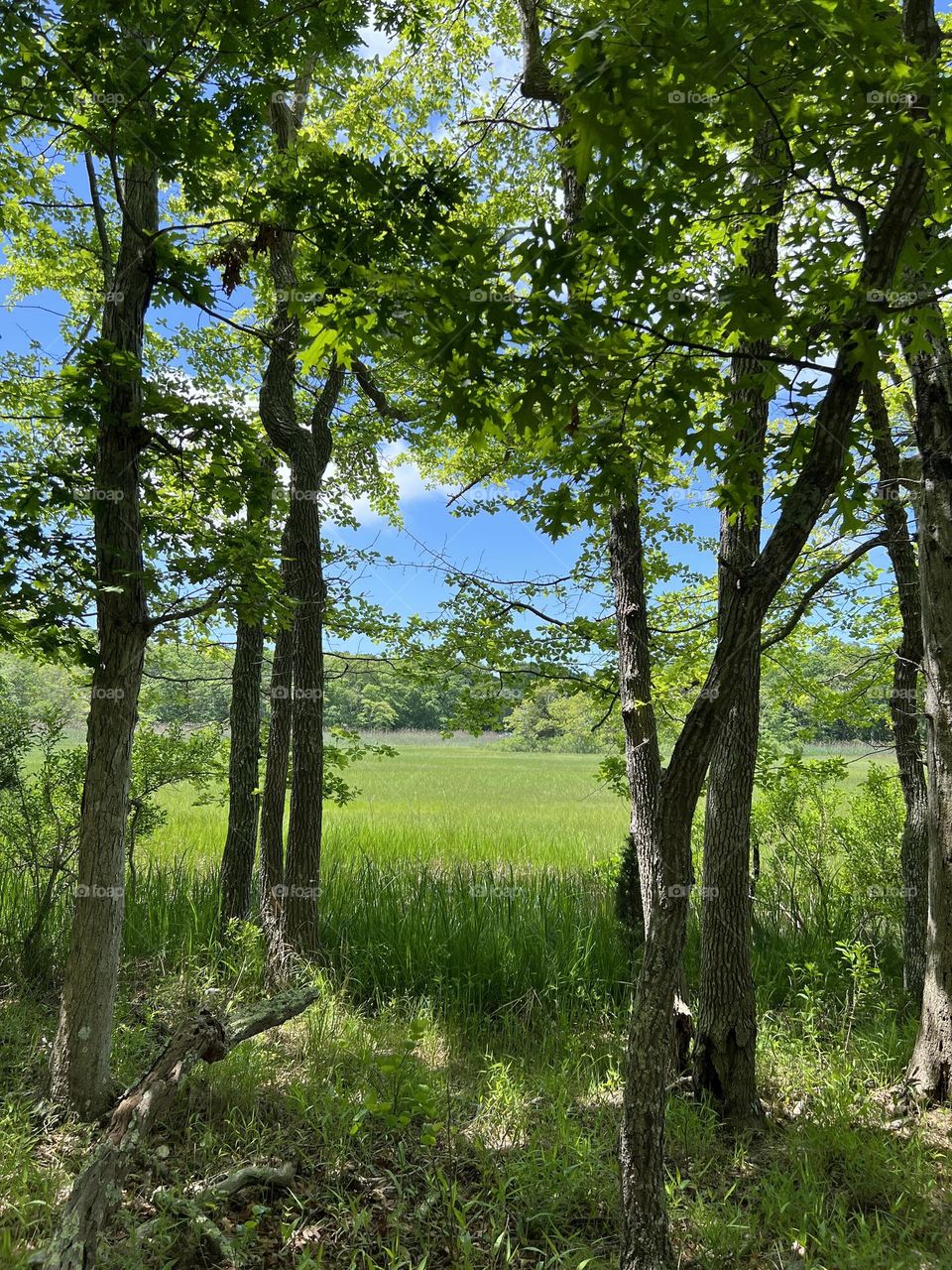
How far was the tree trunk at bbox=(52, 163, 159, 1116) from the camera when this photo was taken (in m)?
3.89

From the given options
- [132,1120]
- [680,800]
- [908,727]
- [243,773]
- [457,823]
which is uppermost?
[908,727]

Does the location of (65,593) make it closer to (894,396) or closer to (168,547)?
(168,547)

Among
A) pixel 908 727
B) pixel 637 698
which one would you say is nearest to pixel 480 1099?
pixel 637 698

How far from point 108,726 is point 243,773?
3045mm

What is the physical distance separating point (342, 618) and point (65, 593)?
3.87 meters

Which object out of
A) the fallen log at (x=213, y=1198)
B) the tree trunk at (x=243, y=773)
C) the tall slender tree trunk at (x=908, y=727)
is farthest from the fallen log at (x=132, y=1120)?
the tall slender tree trunk at (x=908, y=727)

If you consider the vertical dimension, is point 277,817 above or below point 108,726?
below

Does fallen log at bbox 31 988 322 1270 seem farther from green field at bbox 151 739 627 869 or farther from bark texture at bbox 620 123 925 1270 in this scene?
green field at bbox 151 739 627 869

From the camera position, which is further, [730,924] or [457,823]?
[457,823]

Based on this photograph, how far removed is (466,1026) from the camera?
518 cm

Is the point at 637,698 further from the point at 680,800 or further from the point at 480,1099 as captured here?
the point at 480,1099

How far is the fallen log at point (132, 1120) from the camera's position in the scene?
2.49m

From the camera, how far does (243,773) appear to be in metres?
6.90

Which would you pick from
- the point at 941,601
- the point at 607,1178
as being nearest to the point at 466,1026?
the point at 607,1178
